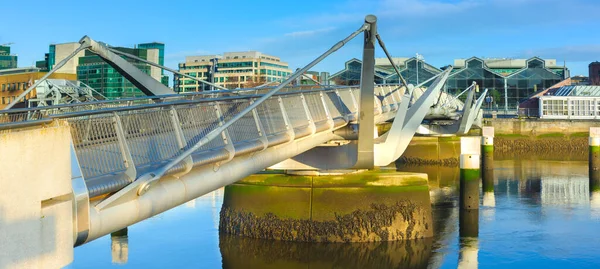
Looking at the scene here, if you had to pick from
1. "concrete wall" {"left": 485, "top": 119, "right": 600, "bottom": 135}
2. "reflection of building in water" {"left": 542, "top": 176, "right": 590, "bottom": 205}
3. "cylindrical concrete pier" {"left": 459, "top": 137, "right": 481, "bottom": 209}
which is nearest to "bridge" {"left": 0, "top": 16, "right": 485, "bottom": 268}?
"cylindrical concrete pier" {"left": 459, "top": 137, "right": 481, "bottom": 209}

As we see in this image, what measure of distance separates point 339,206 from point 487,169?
71.1 ft

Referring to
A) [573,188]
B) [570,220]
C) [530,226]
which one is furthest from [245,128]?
[573,188]

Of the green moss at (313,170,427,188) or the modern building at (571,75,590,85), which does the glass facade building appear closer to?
the modern building at (571,75,590,85)

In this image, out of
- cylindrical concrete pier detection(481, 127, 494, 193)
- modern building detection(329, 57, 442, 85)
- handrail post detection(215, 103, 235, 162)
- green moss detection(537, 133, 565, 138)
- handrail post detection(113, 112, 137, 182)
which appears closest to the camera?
→ handrail post detection(113, 112, 137, 182)

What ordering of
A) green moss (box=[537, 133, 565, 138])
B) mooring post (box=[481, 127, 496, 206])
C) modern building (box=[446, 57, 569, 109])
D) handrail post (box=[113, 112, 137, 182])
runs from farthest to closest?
1. modern building (box=[446, 57, 569, 109])
2. green moss (box=[537, 133, 565, 138])
3. mooring post (box=[481, 127, 496, 206])
4. handrail post (box=[113, 112, 137, 182])

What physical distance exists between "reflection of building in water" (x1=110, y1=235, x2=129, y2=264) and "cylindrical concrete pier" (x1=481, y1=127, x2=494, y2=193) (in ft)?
A: 59.4

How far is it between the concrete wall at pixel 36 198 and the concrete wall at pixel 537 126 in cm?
5724

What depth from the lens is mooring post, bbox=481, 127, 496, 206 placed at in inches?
1256

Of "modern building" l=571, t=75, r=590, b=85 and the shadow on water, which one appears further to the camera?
"modern building" l=571, t=75, r=590, b=85

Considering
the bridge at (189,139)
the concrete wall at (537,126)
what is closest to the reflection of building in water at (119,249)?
the bridge at (189,139)

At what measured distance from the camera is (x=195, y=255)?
67.5 feet

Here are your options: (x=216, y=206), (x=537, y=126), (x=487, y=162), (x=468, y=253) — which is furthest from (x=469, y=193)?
(x=537, y=126)

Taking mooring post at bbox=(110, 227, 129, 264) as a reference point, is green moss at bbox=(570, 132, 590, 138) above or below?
above

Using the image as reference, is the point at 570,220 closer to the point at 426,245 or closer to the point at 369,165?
the point at 426,245
